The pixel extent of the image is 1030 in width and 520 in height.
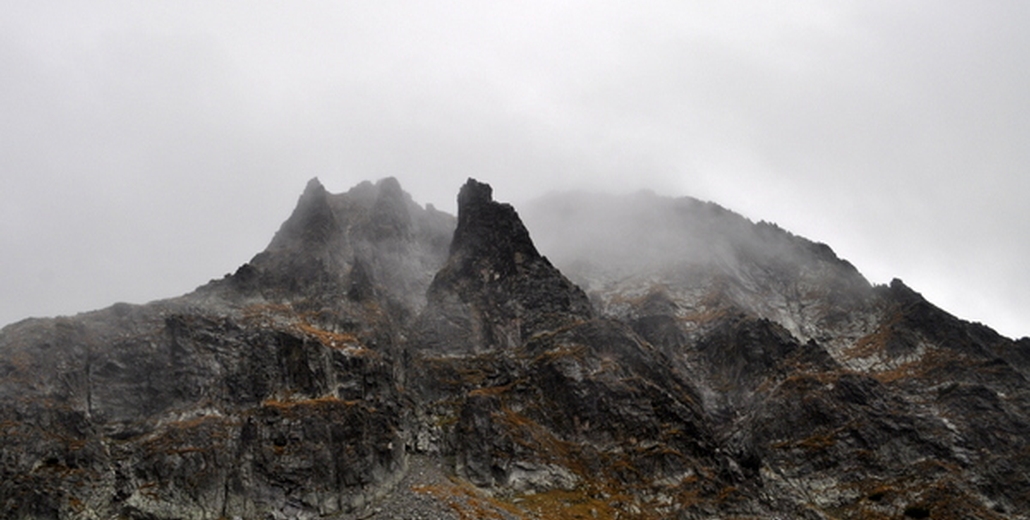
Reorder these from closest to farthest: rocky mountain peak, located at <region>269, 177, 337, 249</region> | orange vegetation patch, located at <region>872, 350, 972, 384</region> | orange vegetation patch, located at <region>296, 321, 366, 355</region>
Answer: orange vegetation patch, located at <region>296, 321, 366, 355</region> → orange vegetation patch, located at <region>872, 350, 972, 384</region> → rocky mountain peak, located at <region>269, 177, 337, 249</region>

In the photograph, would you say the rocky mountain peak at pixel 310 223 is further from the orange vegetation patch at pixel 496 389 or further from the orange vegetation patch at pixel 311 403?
the orange vegetation patch at pixel 496 389

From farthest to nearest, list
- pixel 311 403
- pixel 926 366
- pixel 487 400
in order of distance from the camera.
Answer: pixel 926 366
pixel 487 400
pixel 311 403

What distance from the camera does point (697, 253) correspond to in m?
156

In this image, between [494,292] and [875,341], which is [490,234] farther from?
[875,341]

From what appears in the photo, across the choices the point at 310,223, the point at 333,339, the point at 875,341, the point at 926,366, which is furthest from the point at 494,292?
the point at 926,366

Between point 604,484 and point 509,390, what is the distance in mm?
21170

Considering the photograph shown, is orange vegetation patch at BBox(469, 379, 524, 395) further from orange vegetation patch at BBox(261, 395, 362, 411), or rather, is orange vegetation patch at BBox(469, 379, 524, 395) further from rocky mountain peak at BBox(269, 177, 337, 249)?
rocky mountain peak at BBox(269, 177, 337, 249)

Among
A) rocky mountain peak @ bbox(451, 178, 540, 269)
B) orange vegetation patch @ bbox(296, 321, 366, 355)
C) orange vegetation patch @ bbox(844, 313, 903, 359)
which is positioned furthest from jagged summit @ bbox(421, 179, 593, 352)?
orange vegetation patch @ bbox(844, 313, 903, 359)

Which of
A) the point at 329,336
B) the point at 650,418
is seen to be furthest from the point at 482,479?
the point at 329,336

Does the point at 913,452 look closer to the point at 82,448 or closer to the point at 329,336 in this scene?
the point at 329,336

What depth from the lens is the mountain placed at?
240 feet

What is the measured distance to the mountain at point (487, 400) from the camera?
73188 mm

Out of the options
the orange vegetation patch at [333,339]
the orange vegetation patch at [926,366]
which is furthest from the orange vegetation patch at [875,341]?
the orange vegetation patch at [333,339]

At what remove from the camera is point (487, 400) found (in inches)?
3642
